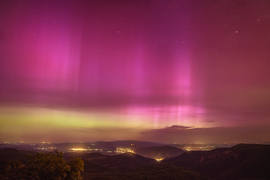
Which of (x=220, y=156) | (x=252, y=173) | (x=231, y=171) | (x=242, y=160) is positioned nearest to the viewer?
(x=252, y=173)

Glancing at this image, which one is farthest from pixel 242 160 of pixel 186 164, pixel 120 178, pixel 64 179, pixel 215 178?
pixel 64 179

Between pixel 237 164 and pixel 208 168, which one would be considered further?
pixel 208 168

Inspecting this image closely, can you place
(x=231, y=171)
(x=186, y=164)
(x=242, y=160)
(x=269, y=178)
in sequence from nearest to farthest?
(x=269, y=178) < (x=231, y=171) < (x=242, y=160) < (x=186, y=164)

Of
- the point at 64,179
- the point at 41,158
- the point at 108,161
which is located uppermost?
the point at 41,158

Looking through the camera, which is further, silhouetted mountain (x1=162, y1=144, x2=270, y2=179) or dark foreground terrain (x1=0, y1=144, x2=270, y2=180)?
silhouetted mountain (x1=162, y1=144, x2=270, y2=179)

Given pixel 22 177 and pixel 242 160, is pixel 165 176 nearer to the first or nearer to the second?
pixel 242 160

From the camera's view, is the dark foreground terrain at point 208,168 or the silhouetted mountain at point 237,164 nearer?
the dark foreground terrain at point 208,168

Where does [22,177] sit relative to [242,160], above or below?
above

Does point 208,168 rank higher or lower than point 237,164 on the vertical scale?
lower
